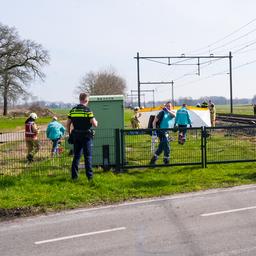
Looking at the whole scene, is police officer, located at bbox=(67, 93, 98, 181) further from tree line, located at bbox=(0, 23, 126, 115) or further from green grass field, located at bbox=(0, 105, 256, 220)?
tree line, located at bbox=(0, 23, 126, 115)

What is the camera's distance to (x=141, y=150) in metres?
11.5

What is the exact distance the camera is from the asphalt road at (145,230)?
5.57 m

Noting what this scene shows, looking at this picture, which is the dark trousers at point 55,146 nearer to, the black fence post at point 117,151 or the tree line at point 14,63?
the black fence post at point 117,151

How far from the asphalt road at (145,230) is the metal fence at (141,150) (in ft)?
9.72

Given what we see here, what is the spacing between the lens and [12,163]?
425 inches

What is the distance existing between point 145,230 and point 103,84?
79.3 m

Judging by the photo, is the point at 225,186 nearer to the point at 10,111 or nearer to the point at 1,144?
the point at 1,144

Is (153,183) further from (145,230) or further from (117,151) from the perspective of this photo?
(145,230)

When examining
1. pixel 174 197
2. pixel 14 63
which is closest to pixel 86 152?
pixel 174 197

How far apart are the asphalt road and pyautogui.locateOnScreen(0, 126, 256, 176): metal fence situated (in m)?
2.96

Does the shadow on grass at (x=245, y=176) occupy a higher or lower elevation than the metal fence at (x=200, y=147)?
lower

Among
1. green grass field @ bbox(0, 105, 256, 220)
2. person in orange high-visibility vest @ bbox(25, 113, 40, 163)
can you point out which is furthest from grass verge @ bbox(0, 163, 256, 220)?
person in orange high-visibility vest @ bbox(25, 113, 40, 163)

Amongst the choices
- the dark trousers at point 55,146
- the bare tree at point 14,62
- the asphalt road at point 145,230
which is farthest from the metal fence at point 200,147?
the bare tree at point 14,62

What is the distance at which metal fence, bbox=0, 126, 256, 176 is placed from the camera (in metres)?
10.8
